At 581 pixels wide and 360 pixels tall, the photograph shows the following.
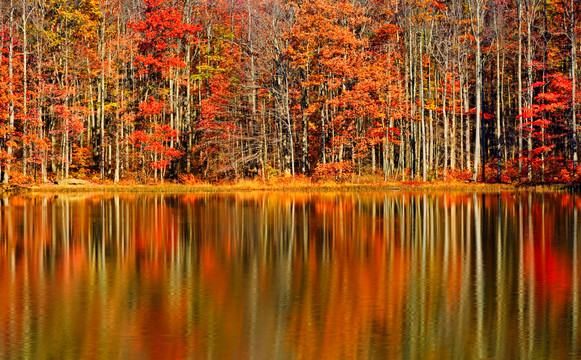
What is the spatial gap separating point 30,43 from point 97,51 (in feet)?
18.5

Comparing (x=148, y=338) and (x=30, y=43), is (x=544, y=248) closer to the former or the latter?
(x=148, y=338)

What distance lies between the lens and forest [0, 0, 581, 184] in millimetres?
55125

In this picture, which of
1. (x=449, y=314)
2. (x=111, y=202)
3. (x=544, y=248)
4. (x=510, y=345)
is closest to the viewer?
(x=510, y=345)

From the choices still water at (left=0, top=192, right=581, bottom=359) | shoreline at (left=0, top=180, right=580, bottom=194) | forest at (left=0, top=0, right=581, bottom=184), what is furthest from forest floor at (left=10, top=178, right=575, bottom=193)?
still water at (left=0, top=192, right=581, bottom=359)

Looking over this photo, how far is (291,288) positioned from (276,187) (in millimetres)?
38567

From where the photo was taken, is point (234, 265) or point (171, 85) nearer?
point (234, 265)

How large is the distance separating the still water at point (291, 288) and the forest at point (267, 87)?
26.3 metres

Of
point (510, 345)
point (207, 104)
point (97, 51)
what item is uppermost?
point (97, 51)

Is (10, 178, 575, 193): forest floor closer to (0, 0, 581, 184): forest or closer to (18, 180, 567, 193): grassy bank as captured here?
(18, 180, 567, 193): grassy bank

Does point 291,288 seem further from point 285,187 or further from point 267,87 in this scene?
point 267,87

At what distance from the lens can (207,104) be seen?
197 feet

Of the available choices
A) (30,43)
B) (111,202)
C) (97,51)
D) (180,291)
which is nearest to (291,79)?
(97,51)

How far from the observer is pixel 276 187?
175 ft

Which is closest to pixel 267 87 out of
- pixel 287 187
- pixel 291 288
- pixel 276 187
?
pixel 287 187
